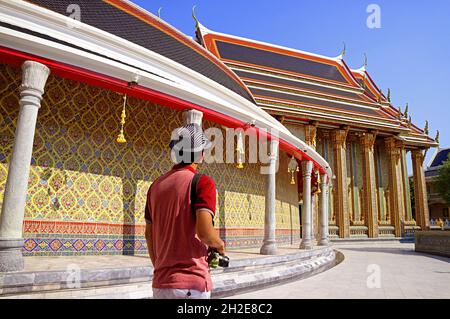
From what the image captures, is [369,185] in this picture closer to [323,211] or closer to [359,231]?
[359,231]

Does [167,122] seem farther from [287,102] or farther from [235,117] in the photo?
[287,102]

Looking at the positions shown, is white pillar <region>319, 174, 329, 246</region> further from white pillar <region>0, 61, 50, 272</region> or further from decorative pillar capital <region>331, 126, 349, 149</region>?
white pillar <region>0, 61, 50, 272</region>

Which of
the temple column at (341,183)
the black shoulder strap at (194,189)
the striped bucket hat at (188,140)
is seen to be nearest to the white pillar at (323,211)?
the temple column at (341,183)

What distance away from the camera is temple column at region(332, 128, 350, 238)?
2162 centimetres

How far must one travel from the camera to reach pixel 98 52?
6.00 meters

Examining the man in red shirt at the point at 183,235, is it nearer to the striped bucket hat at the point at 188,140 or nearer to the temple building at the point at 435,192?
the striped bucket hat at the point at 188,140

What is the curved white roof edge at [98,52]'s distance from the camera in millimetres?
4977

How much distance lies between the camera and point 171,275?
174cm

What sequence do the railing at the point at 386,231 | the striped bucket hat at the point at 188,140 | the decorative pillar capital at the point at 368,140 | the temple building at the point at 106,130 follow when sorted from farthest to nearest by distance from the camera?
the decorative pillar capital at the point at 368,140 < the railing at the point at 386,231 < the temple building at the point at 106,130 < the striped bucket hat at the point at 188,140

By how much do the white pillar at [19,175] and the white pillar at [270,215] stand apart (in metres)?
5.35

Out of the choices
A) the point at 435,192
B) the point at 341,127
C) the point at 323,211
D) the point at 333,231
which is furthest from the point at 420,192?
the point at 323,211

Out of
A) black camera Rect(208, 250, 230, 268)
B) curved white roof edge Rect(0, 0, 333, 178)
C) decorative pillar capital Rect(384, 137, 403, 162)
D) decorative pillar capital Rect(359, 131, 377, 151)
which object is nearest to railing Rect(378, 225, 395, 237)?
decorative pillar capital Rect(384, 137, 403, 162)

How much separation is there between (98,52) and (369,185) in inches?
841
